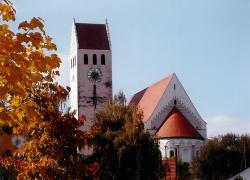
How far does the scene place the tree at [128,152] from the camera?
36625 millimetres

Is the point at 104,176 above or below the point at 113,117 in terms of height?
below

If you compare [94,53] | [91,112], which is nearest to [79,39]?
[94,53]

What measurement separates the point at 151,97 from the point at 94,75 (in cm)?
1051

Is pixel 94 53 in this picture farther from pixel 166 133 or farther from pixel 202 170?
pixel 202 170

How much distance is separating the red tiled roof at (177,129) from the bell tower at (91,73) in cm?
1373

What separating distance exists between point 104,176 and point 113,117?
6574 mm

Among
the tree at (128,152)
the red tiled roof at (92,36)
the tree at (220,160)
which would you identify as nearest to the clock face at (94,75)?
the red tiled roof at (92,36)

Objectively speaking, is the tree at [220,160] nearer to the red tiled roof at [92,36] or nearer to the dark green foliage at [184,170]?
the dark green foliage at [184,170]

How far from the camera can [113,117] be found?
40.6m

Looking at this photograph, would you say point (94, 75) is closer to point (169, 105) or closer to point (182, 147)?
point (169, 105)

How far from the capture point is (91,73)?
8406 cm

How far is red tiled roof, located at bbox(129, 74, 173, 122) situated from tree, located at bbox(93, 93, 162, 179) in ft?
116

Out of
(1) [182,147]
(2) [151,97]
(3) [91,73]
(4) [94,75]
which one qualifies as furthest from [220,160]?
(3) [91,73]

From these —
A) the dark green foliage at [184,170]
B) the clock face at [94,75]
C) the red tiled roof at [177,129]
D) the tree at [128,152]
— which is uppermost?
the clock face at [94,75]
